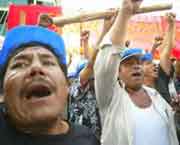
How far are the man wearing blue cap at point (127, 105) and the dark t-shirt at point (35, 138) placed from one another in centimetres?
96

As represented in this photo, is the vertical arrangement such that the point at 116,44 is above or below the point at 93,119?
above

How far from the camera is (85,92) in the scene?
4.01 meters

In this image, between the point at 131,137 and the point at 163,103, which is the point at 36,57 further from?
the point at 163,103

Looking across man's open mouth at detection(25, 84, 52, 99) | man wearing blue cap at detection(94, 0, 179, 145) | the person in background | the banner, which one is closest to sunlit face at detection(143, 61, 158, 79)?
the person in background

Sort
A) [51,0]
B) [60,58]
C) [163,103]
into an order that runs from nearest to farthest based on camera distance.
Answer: [60,58], [163,103], [51,0]

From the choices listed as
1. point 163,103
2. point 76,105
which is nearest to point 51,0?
point 76,105

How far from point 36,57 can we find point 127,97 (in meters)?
1.55

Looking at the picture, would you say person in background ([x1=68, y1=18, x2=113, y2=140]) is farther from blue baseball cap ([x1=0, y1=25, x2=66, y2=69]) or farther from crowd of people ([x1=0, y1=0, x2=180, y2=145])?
blue baseball cap ([x1=0, y1=25, x2=66, y2=69])

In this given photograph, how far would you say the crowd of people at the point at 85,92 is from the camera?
1.59 meters

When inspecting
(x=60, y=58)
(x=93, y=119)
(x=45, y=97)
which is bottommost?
(x=93, y=119)

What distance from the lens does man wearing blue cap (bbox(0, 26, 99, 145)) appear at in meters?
1.57

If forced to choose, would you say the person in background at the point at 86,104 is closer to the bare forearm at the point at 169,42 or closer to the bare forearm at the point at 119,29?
the bare forearm at the point at 169,42

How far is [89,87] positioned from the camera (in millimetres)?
4008

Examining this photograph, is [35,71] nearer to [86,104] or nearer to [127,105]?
[127,105]
